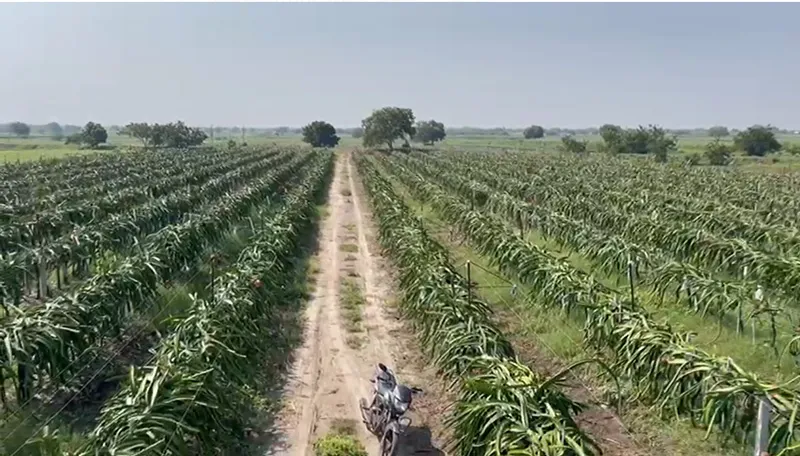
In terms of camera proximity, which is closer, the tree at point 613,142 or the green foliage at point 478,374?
the green foliage at point 478,374

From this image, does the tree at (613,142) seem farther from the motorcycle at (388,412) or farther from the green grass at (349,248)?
the motorcycle at (388,412)

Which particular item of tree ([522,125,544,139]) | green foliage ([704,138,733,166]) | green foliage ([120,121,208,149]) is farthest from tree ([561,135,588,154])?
tree ([522,125,544,139])

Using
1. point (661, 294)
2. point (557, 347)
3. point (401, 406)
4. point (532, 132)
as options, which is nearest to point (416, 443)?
point (401, 406)

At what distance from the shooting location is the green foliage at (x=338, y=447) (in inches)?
304

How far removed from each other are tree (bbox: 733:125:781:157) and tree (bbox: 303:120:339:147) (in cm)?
6428

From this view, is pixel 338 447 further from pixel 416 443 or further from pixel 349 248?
pixel 349 248

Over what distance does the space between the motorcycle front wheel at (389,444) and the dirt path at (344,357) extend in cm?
35

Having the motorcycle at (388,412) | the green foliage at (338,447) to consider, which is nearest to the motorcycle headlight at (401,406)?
the motorcycle at (388,412)

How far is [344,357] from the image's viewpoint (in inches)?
435

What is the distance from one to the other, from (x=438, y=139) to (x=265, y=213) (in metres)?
154

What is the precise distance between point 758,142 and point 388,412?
281ft

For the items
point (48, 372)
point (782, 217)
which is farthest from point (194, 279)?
point (782, 217)

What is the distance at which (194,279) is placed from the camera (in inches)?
586

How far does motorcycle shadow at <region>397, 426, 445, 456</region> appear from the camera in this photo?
7.92 metres
